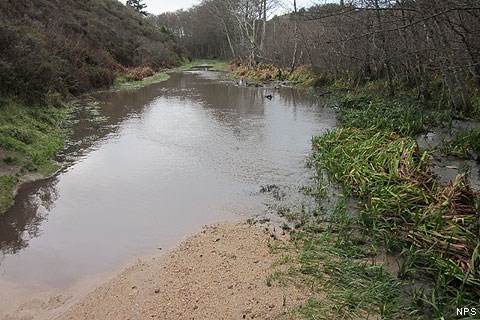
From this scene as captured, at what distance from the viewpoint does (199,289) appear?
184 inches

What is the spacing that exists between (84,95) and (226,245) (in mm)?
17559

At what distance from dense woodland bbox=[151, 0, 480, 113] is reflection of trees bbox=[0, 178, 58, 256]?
5496mm

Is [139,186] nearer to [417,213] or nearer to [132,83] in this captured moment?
[417,213]

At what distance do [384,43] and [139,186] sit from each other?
1061 centimetres

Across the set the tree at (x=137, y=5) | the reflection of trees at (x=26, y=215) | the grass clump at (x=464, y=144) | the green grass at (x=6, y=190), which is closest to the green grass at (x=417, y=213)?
the grass clump at (x=464, y=144)

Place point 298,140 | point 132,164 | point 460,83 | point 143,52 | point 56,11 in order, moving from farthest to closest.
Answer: point 143,52 < point 56,11 < point 298,140 < point 460,83 < point 132,164

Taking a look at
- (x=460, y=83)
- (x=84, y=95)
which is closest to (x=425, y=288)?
(x=460, y=83)

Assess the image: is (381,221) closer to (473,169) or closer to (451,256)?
(451,256)

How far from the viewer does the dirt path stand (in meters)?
4.31

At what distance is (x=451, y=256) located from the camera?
4.65m

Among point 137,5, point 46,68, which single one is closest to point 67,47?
point 46,68

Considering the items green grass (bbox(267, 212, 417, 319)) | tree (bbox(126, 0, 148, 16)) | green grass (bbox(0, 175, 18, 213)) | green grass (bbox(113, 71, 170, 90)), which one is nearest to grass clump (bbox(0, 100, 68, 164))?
green grass (bbox(0, 175, 18, 213))

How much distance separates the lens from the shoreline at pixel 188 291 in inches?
170

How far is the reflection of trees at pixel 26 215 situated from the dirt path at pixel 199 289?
2073mm
